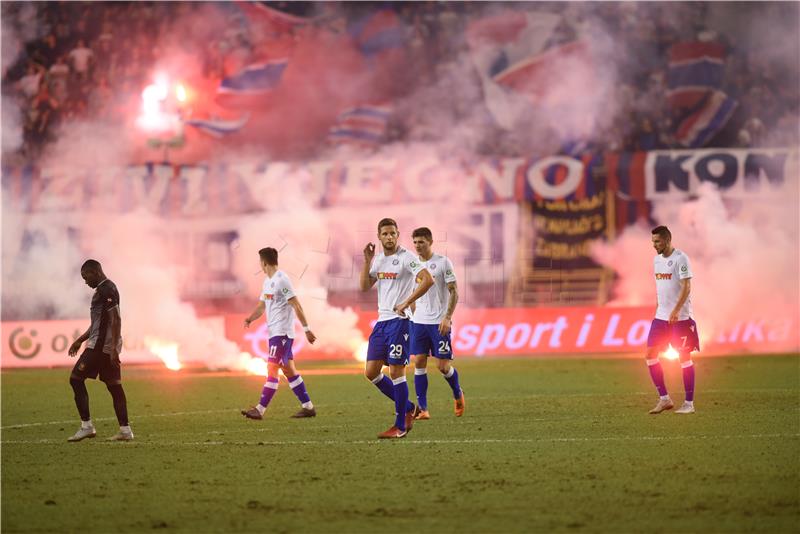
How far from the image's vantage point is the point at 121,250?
34312 millimetres

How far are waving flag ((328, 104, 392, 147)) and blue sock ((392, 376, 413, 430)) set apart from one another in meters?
25.0

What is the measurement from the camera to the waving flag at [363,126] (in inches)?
1449

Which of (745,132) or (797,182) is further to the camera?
(745,132)

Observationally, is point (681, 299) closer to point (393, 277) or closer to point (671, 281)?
point (671, 281)

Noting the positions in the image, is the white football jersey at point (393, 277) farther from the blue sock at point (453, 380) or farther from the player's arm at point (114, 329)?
the player's arm at point (114, 329)

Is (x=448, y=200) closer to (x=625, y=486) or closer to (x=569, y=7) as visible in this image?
(x=569, y=7)

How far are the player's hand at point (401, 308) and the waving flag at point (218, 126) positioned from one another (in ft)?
89.3

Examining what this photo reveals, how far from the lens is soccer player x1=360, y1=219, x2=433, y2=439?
12023mm

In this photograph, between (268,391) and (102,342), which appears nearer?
(102,342)

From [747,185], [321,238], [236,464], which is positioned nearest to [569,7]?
[747,185]

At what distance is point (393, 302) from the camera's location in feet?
39.8

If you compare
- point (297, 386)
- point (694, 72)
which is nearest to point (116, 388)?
point (297, 386)

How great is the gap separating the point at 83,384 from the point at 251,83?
27143mm

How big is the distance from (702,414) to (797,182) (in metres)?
21.2
